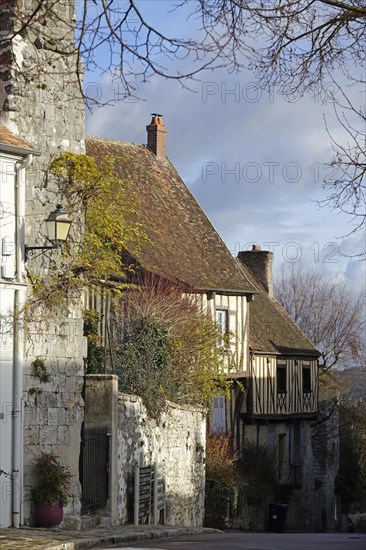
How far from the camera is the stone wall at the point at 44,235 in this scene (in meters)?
13.8

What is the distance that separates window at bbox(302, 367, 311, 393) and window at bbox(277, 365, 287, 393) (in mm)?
1554

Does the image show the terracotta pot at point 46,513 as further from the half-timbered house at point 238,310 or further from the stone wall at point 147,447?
the half-timbered house at point 238,310

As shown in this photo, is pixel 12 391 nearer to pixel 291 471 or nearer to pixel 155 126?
pixel 155 126

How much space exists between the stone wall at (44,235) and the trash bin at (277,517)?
1345cm

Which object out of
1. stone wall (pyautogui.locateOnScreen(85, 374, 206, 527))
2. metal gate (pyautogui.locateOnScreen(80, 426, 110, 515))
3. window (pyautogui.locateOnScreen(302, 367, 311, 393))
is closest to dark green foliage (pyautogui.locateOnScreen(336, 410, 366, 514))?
window (pyautogui.locateOnScreen(302, 367, 311, 393))

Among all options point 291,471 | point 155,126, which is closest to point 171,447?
point 155,126

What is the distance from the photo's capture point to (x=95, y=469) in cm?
1517

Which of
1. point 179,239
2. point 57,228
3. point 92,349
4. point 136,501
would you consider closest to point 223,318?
point 179,239

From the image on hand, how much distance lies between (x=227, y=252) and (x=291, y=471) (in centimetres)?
829

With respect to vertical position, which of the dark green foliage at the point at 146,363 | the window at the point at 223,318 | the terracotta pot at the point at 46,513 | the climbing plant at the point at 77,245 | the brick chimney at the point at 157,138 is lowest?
the terracotta pot at the point at 46,513

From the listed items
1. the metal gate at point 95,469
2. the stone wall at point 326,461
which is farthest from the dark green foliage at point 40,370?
the stone wall at point 326,461

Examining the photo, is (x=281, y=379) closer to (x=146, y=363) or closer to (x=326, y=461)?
(x=326, y=461)

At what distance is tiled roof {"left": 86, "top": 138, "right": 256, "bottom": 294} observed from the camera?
24688mm

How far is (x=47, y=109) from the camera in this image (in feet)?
47.2
